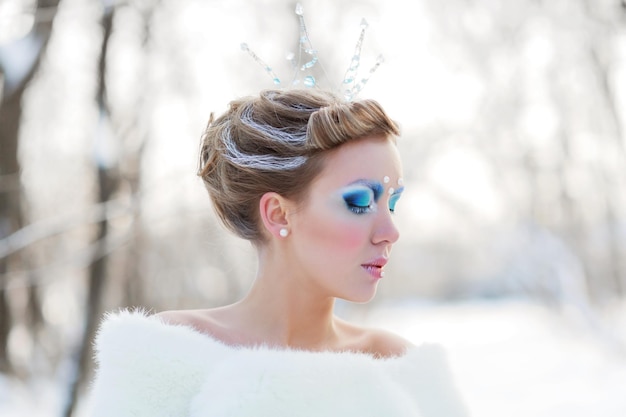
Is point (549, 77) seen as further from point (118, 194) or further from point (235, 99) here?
point (235, 99)

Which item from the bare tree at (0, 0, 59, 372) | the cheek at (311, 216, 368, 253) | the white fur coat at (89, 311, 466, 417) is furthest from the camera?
the bare tree at (0, 0, 59, 372)

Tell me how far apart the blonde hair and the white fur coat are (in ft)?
0.91

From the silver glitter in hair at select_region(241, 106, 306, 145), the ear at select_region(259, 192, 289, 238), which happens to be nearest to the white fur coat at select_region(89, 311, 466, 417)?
the ear at select_region(259, 192, 289, 238)

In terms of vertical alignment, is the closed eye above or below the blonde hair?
below

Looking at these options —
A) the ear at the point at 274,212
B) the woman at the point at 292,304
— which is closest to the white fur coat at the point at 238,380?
the woman at the point at 292,304

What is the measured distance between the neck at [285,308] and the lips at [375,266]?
127 mm

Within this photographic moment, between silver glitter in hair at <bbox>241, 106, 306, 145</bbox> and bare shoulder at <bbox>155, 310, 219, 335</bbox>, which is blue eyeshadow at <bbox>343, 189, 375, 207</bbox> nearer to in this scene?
silver glitter in hair at <bbox>241, 106, 306, 145</bbox>

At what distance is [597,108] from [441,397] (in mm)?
3667

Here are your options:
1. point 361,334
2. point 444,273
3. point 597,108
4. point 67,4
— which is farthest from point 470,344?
point 361,334

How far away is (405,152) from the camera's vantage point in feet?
13.8

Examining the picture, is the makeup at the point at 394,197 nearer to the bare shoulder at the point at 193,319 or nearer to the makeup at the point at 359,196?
the makeup at the point at 359,196

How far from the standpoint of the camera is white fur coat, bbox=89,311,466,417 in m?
1.10

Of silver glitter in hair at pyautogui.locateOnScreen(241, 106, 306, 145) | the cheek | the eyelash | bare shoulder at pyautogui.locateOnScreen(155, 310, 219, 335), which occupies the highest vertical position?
silver glitter in hair at pyautogui.locateOnScreen(241, 106, 306, 145)

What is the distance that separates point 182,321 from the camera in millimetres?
1277
